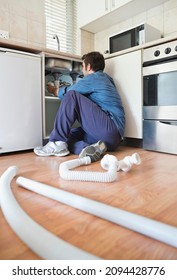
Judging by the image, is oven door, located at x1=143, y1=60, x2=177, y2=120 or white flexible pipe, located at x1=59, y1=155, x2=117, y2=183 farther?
oven door, located at x1=143, y1=60, x2=177, y2=120

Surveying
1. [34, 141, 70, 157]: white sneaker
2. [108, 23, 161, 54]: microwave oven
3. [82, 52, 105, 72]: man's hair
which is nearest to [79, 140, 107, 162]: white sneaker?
[34, 141, 70, 157]: white sneaker

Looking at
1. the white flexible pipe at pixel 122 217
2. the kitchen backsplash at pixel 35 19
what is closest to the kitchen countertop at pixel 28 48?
the kitchen backsplash at pixel 35 19

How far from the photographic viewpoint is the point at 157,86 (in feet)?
5.17

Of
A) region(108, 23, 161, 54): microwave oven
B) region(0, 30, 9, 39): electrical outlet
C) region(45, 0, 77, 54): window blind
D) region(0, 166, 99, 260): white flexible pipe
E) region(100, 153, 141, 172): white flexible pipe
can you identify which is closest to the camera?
region(0, 166, 99, 260): white flexible pipe

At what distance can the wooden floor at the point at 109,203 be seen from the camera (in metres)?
0.48

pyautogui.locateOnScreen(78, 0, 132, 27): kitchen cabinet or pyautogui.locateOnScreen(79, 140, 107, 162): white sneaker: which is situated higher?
pyautogui.locateOnScreen(78, 0, 132, 27): kitchen cabinet

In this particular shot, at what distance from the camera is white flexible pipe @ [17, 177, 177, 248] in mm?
502

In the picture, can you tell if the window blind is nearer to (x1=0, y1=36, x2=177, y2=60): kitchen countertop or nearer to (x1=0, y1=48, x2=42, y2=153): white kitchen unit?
(x1=0, y1=36, x2=177, y2=60): kitchen countertop

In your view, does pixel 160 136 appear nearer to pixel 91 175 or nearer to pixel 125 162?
pixel 125 162

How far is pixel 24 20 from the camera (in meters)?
2.04

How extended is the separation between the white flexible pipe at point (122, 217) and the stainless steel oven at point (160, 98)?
108 cm

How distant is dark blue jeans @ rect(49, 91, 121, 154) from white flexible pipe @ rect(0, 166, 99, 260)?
36.9 inches

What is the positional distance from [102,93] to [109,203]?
1001mm
